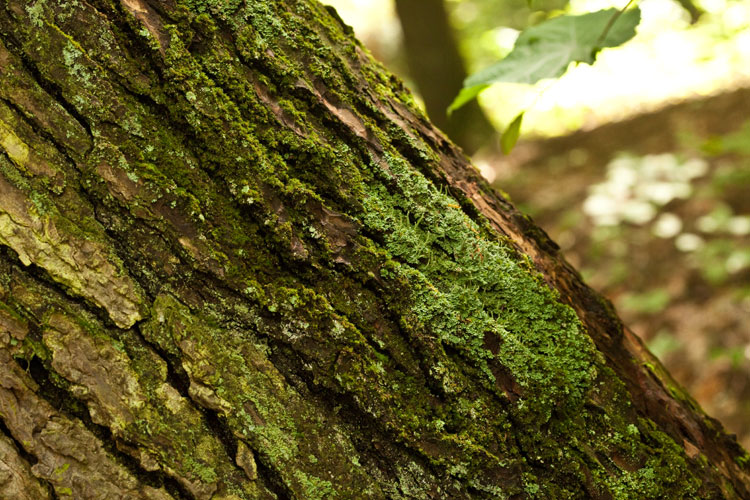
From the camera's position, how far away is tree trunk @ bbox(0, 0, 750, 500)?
1.08m

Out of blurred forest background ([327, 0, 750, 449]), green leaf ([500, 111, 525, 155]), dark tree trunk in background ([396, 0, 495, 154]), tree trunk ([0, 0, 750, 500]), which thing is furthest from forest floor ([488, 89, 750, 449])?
tree trunk ([0, 0, 750, 500])

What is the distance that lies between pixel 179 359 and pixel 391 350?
438mm

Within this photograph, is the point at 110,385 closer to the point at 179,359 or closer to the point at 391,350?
the point at 179,359

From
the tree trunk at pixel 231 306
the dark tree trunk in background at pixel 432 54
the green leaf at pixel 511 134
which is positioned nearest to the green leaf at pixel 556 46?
the green leaf at pixel 511 134

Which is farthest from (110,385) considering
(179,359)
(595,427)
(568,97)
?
(568,97)

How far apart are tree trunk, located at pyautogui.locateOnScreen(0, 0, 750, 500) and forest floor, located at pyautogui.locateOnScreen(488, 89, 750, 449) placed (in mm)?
2251

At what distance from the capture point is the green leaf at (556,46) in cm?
112

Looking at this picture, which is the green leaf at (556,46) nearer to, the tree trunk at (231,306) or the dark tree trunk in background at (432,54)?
the tree trunk at (231,306)

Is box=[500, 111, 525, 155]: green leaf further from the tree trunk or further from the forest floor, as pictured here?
the forest floor

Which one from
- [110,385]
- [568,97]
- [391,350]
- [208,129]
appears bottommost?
[110,385]

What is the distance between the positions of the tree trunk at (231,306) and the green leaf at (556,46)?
32 centimetres

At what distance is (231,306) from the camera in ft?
3.69

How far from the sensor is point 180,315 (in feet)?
3.65

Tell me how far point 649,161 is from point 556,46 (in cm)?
460
